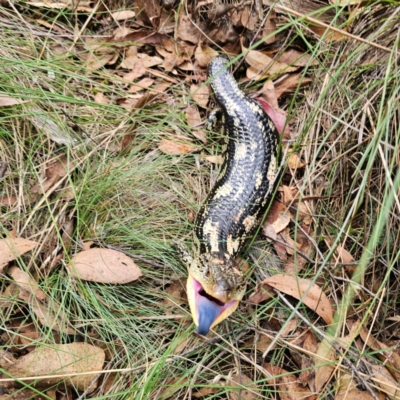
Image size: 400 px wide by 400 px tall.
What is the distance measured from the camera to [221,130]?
12.1 ft

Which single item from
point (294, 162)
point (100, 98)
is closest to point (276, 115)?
point (294, 162)

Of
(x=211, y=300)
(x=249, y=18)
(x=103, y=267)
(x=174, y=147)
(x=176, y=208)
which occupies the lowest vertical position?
(x=103, y=267)

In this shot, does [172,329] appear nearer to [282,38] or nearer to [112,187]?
[112,187]

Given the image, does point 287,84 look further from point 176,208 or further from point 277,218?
point 176,208

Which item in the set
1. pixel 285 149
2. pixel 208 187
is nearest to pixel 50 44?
pixel 208 187

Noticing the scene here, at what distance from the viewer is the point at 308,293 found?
2.87 meters

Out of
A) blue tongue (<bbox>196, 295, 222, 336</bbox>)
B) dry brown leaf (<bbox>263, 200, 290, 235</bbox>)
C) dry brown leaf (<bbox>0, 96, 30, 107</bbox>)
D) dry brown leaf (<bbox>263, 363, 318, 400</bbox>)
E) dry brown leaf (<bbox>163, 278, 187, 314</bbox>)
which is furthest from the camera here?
dry brown leaf (<bbox>263, 200, 290, 235</bbox>)

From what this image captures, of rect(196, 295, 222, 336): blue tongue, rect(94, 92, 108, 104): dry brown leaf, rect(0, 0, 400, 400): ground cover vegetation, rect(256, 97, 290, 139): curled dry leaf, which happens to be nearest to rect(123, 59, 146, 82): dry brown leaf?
rect(0, 0, 400, 400): ground cover vegetation

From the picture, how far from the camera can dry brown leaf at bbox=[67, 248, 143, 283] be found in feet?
9.53

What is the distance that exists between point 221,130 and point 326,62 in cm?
94

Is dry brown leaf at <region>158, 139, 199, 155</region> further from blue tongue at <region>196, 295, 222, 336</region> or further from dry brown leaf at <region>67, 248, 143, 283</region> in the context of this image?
blue tongue at <region>196, 295, 222, 336</region>

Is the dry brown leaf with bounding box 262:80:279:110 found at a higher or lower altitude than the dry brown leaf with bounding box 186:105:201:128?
higher

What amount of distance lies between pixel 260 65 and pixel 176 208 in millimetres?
1448

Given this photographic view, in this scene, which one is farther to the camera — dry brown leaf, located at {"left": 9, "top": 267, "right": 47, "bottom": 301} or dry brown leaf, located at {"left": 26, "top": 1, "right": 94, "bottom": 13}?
dry brown leaf, located at {"left": 26, "top": 1, "right": 94, "bottom": 13}
